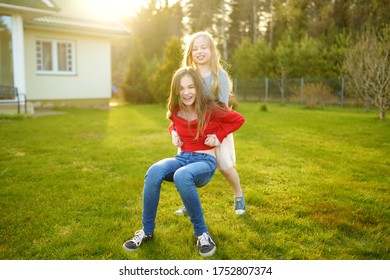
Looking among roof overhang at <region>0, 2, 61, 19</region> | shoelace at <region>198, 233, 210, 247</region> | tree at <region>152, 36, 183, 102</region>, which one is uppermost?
roof overhang at <region>0, 2, 61, 19</region>

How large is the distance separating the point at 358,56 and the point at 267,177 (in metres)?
8.50

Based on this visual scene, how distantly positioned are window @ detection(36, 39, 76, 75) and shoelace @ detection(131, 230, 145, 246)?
477 inches

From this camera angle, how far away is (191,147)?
9.12ft

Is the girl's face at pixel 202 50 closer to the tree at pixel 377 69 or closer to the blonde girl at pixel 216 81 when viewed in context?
the blonde girl at pixel 216 81

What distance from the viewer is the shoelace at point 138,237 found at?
2.53 meters

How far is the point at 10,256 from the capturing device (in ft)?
7.91

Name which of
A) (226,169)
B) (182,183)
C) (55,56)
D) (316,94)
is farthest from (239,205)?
(316,94)

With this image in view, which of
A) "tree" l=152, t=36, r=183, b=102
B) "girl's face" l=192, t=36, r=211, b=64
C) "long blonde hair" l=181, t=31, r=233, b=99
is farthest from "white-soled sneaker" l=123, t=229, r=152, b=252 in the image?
"tree" l=152, t=36, r=183, b=102

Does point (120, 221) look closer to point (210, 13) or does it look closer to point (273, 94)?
point (273, 94)

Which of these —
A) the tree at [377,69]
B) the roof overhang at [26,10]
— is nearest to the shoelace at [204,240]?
the tree at [377,69]

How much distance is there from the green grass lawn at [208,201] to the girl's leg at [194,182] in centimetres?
19

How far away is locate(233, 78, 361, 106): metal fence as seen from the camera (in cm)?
1570

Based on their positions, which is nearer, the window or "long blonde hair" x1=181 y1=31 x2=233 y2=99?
"long blonde hair" x1=181 y1=31 x2=233 y2=99

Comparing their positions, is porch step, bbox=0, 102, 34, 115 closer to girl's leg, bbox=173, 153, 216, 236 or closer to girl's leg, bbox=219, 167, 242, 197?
girl's leg, bbox=219, 167, 242, 197
